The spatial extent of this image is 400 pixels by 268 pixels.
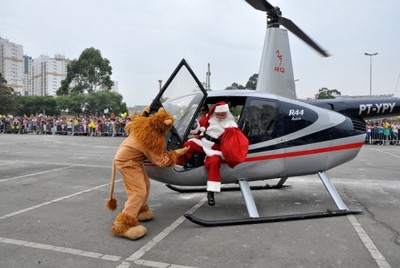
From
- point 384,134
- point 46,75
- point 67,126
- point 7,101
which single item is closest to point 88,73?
point 7,101

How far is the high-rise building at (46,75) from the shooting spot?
11512 cm

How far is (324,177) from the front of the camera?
19.8ft

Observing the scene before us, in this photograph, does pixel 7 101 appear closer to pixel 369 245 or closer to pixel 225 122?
pixel 225 122

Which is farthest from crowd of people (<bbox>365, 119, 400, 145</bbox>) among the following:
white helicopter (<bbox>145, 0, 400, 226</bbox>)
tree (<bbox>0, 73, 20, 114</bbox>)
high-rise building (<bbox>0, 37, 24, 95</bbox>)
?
high-rise building (<bbox>0, 37, 24, 95</bbox>)

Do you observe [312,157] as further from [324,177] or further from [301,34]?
[301,34]

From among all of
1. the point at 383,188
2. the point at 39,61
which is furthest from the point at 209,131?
the point at 39,61

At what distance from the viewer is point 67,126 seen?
29359 mm

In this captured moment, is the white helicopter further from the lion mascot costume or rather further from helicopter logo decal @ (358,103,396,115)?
the lion mascot costume

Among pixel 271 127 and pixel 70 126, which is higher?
pixel 271 127

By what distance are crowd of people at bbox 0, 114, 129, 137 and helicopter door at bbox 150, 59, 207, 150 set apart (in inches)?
867

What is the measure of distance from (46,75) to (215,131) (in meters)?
122

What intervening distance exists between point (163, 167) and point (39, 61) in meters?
131

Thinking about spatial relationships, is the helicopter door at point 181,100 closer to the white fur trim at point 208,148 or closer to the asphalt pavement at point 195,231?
the white fur trim at point 208,148

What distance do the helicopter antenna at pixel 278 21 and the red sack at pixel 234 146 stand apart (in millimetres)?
2207
